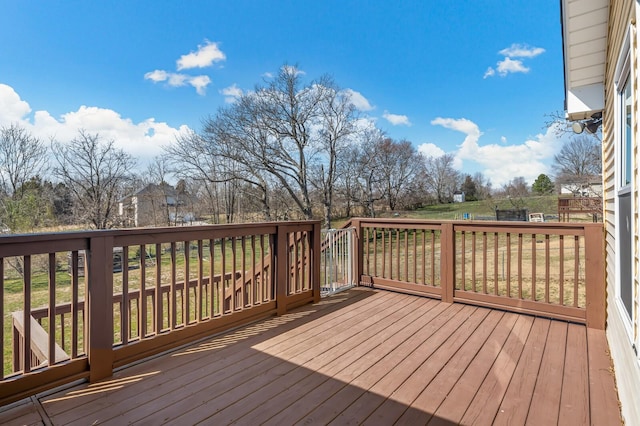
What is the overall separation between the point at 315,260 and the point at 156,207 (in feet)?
36.2

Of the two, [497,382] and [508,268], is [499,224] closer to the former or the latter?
[508,268]

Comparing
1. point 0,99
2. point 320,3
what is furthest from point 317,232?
point 0,99

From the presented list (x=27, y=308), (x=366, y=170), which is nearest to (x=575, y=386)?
(x=27, y=308)

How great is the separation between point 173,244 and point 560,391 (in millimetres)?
2957

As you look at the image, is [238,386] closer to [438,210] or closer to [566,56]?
[566,56]

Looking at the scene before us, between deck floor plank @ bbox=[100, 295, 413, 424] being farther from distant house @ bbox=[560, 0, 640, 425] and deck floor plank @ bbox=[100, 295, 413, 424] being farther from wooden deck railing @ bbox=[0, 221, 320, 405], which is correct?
distant house @ bbox=[560, 0, 640, 425]

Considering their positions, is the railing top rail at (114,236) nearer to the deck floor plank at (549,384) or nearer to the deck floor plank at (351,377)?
the deck floor plank at (351,377)

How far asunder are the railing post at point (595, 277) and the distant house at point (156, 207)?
39.9ft

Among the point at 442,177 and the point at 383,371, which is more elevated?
the point at 442,177

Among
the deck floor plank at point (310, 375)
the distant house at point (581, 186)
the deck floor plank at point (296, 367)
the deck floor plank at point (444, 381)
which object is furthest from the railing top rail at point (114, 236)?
the distant house at point (581, 186)

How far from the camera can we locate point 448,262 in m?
3.90

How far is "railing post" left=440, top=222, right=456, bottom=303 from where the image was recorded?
12.7 ft

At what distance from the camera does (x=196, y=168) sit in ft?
48.0

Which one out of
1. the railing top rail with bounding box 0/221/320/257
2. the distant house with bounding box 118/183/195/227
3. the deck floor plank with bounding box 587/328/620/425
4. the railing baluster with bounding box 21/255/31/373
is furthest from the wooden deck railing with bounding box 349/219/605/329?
the distant house with bounding box 118/183/195/227
